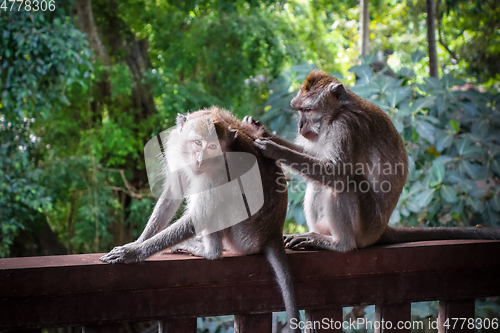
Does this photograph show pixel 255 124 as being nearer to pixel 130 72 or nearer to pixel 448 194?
pixel 448 194

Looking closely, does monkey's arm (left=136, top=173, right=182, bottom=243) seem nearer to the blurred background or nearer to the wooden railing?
the wooden railing

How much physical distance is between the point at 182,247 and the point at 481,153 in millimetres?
2072

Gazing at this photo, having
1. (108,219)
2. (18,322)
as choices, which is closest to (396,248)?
(18,322)

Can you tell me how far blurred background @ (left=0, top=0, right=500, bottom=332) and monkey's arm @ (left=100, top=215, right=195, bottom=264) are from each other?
1.41 meters

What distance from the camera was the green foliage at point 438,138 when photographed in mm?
2650

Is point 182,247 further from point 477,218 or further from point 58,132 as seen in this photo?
point 58,132

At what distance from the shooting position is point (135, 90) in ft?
18.6

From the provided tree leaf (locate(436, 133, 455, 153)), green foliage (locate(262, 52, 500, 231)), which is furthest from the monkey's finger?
tree leaf (locate(436, 133, 455, 153))

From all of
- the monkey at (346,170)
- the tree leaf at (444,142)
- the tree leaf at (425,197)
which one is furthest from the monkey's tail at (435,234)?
the tree leaf at (444,142)

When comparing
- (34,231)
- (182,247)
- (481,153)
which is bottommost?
(34,231)

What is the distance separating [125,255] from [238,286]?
32 centimetres

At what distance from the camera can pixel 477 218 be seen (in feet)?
9.47

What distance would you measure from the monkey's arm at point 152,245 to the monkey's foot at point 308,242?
1.33 feet

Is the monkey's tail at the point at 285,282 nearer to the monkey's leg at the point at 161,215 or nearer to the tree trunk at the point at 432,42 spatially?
the monkey's leg at the point at 161,215
